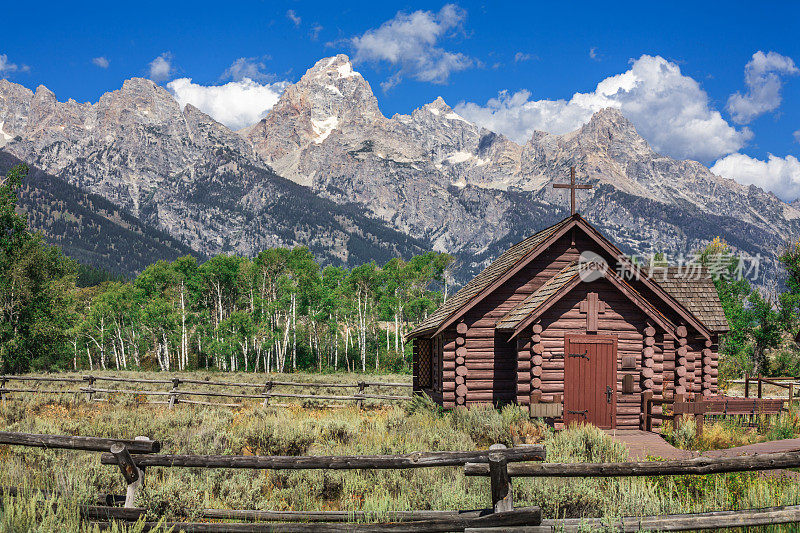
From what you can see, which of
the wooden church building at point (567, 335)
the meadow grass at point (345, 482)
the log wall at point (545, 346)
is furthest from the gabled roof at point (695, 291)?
the meadow grass at point (345, 482)

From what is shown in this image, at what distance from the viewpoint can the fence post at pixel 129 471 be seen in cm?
682

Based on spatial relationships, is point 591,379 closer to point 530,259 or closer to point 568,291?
point 568,291

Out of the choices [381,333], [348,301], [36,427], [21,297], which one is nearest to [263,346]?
[348,301]

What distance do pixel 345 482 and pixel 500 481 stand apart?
315cm

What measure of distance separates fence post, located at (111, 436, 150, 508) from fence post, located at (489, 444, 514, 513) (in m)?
4.15

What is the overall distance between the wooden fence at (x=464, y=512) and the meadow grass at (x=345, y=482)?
0.34 metres

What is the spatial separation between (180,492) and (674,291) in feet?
70.2

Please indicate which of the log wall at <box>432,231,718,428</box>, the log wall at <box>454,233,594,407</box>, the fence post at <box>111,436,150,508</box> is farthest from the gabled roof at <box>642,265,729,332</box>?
the fence post at <box>111,436,150,508</box>

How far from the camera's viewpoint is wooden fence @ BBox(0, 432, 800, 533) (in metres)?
6.39

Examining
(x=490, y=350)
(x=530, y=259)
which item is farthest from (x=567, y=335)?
(x=530, y=259)

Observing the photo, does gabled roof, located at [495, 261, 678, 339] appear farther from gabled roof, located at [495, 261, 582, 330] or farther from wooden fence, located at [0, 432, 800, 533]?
wooden fence, located at [0, 432, 800, 533]

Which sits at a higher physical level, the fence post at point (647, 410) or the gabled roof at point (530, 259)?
the gabled roof at point (530, 259)

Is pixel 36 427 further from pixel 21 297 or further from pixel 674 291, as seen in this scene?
pixel 21 297
